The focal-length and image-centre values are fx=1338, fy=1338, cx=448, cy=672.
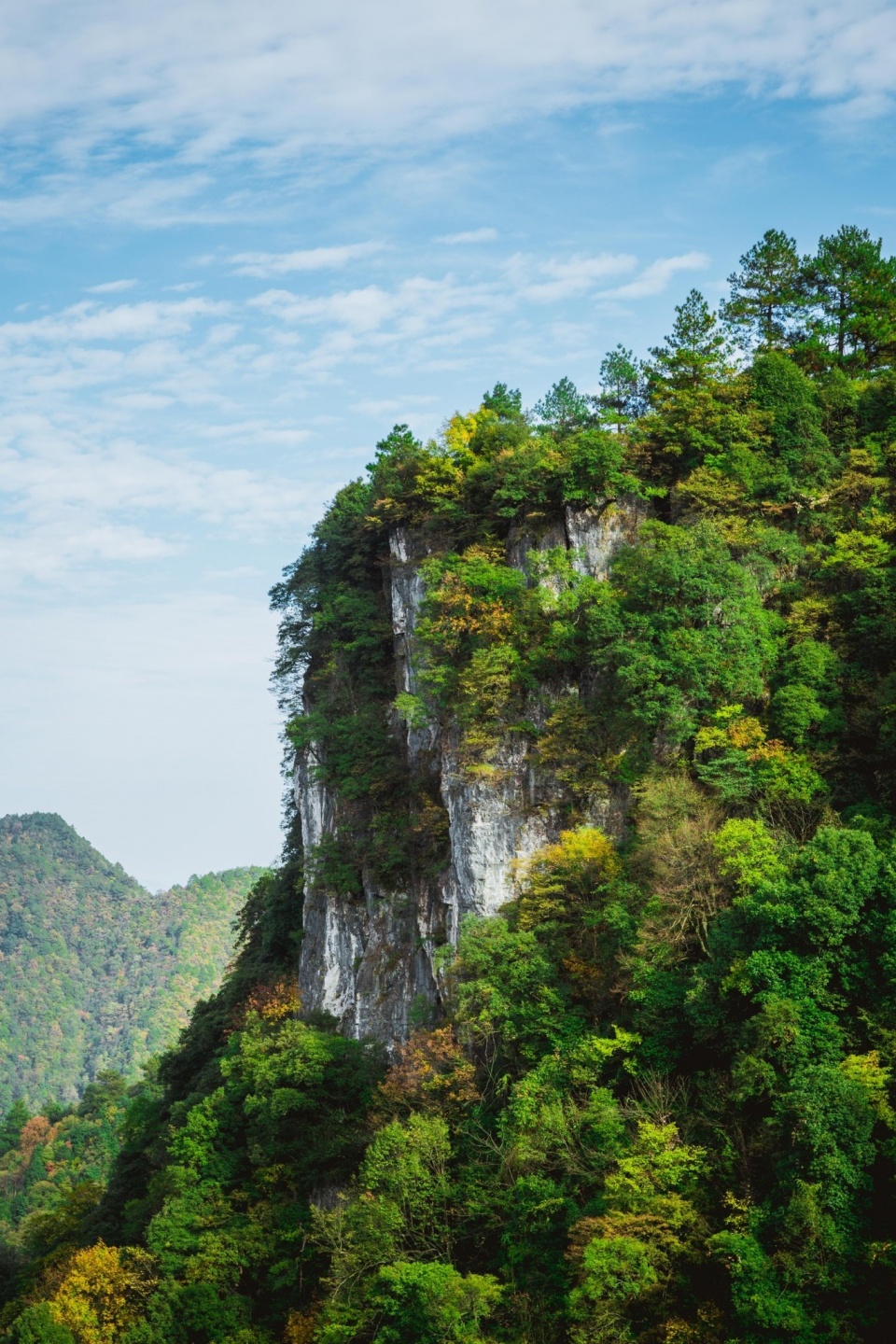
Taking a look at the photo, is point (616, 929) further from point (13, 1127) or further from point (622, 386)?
point (13, 1127)

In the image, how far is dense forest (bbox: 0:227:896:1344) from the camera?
17703 millimetres

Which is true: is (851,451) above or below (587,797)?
above

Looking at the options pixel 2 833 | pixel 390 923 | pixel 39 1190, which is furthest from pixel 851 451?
pixel 2 833

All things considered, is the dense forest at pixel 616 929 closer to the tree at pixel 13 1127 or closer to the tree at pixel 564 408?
the tree at pixel 564 408

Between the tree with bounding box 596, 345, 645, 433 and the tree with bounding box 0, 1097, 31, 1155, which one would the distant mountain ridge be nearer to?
the tree with bounding box 0, 1097, 31, 1155

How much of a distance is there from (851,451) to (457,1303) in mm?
18396

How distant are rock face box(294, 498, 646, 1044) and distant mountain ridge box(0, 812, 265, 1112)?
101 m

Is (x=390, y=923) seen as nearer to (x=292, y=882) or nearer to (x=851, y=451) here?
(x=292, y=882)

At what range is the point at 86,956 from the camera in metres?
151

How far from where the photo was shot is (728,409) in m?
28.7

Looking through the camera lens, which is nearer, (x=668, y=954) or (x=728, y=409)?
(x=668, y=954)

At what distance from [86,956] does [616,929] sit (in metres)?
139

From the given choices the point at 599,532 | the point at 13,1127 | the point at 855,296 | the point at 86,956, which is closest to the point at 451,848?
the point at 599,532

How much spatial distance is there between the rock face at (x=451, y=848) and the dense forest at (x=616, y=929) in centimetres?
45
